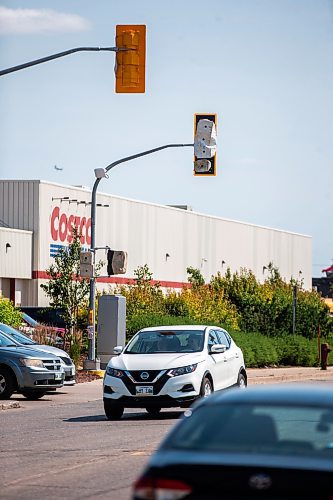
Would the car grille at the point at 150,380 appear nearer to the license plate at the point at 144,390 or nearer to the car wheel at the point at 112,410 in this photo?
the license plate at the point at 144,390

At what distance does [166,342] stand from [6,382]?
497 cm

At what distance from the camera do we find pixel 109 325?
35031 millimetres

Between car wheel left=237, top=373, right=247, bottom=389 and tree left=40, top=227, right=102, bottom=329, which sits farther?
tree left=40, top=227, right=102, bottom=329

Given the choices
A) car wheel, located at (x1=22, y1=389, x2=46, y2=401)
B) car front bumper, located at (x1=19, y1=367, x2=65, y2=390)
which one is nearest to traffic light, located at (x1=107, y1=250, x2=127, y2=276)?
car wheel, located at (x1=22, y1=389, x2=46, y2=401)

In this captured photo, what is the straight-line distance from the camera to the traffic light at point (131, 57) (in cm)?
2000

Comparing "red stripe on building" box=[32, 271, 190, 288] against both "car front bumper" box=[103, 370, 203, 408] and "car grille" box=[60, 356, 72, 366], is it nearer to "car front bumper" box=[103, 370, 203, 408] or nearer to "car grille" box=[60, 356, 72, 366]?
"car grille" box=[60, 356, 72, 366]

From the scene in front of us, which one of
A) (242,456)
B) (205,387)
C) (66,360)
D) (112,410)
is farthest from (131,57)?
(242,456)

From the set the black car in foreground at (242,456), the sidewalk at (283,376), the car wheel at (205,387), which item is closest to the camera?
the black car in foreground at (242,456)

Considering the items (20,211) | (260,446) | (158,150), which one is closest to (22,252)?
(20,211)

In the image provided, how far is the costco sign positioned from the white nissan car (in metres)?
34.9

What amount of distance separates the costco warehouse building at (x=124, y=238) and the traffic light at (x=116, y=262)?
19.2 metres

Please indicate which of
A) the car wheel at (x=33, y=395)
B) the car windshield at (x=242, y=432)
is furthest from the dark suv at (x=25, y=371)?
the car windshield at (x=242, y=432)

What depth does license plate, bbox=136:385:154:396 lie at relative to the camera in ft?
64.9

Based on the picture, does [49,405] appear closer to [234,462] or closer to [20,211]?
[234,462]
